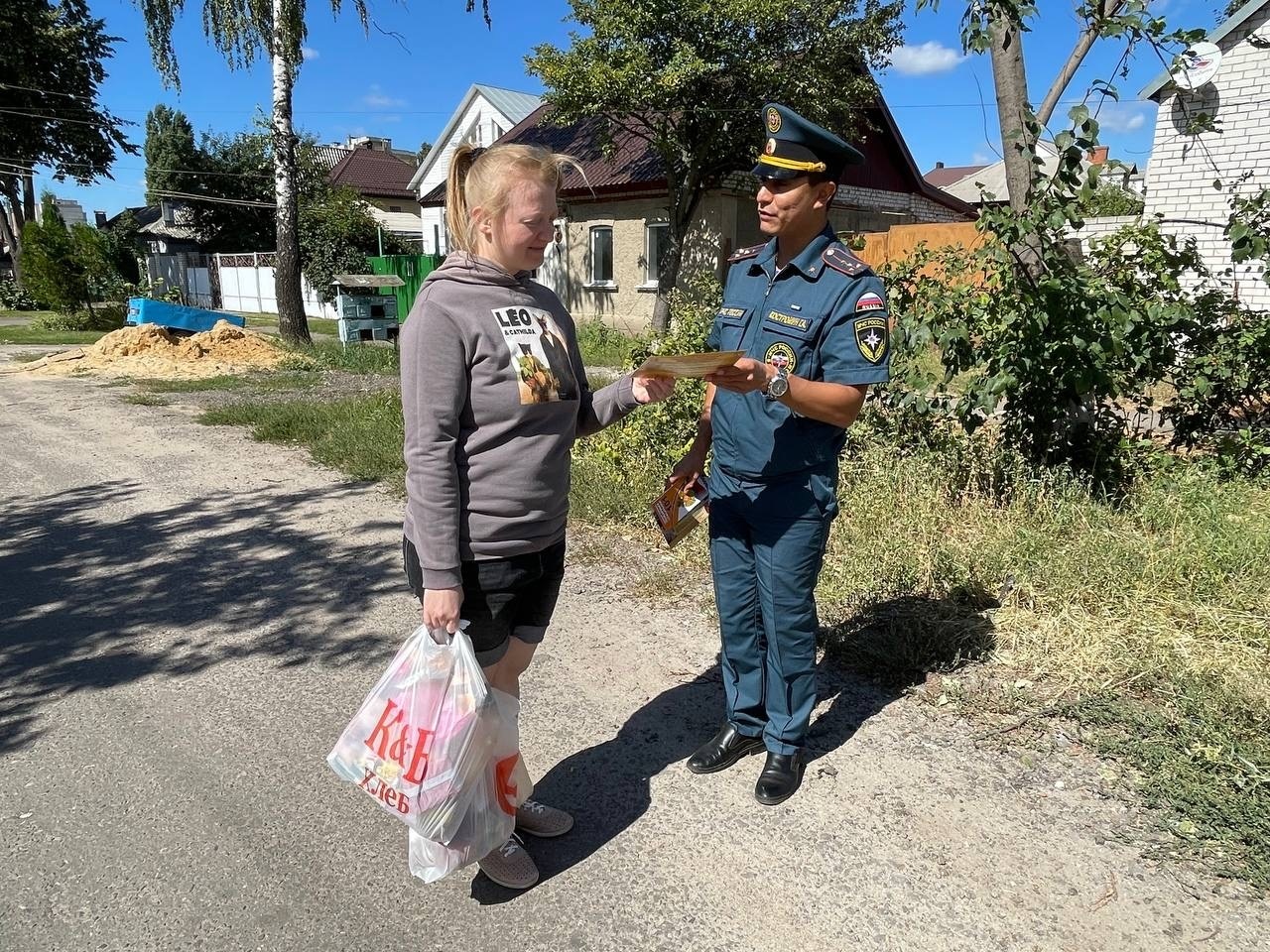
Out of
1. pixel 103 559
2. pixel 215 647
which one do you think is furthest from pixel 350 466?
pixel 215 647

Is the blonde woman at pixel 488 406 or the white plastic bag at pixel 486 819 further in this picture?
the white plastic bag at pixel 486 819

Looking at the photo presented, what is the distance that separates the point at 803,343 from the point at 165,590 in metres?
3.52

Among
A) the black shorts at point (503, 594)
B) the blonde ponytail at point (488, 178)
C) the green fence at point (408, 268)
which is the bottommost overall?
the black shorts at point (503, 594)

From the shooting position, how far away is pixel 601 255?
64.6 ft

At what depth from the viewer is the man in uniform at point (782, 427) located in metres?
2.32

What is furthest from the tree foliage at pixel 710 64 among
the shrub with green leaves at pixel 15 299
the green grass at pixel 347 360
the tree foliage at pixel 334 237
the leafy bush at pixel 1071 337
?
the shrub with green leaves at pixel 15 299

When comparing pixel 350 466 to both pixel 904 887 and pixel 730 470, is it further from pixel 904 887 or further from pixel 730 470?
pixel 904 887

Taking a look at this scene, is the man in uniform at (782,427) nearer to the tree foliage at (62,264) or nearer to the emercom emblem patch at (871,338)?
the emercom emblem patch at (871,338)

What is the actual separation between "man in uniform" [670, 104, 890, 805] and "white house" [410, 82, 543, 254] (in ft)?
79.1

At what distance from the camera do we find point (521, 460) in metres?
2.03

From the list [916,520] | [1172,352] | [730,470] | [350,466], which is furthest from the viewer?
[350,466]

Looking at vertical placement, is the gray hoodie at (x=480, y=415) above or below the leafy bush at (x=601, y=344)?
above

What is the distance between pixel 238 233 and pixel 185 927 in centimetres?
4213

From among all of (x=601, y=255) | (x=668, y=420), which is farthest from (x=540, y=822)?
(x=601, y=255)
